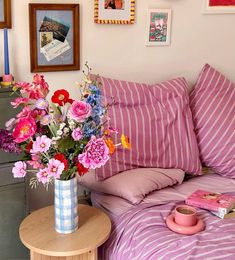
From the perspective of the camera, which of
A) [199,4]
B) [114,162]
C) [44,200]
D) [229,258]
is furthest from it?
[199,4]

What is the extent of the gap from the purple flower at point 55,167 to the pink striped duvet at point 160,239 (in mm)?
419

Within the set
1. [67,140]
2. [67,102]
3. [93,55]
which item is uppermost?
[93,55]

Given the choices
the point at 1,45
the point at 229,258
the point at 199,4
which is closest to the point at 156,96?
the point at 199,4

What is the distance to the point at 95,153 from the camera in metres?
1.64

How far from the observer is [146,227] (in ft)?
5.95

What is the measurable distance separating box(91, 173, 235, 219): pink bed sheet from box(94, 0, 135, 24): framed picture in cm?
88

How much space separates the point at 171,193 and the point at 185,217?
1.05 feet

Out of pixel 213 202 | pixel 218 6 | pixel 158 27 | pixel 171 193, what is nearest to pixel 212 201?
pixel 213 202

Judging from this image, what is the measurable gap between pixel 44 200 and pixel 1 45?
2.63 ft

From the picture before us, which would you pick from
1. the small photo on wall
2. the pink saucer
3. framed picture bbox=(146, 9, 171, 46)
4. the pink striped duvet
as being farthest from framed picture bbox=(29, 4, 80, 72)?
the pink saucer

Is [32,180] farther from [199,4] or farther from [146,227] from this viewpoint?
[199,4]

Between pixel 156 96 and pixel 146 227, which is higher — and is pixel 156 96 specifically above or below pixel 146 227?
above

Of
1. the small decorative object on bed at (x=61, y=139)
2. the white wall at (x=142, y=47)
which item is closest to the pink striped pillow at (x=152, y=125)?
the white wall at (x=142, y=47)

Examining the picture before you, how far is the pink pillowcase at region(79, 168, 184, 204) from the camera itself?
1.98 m
